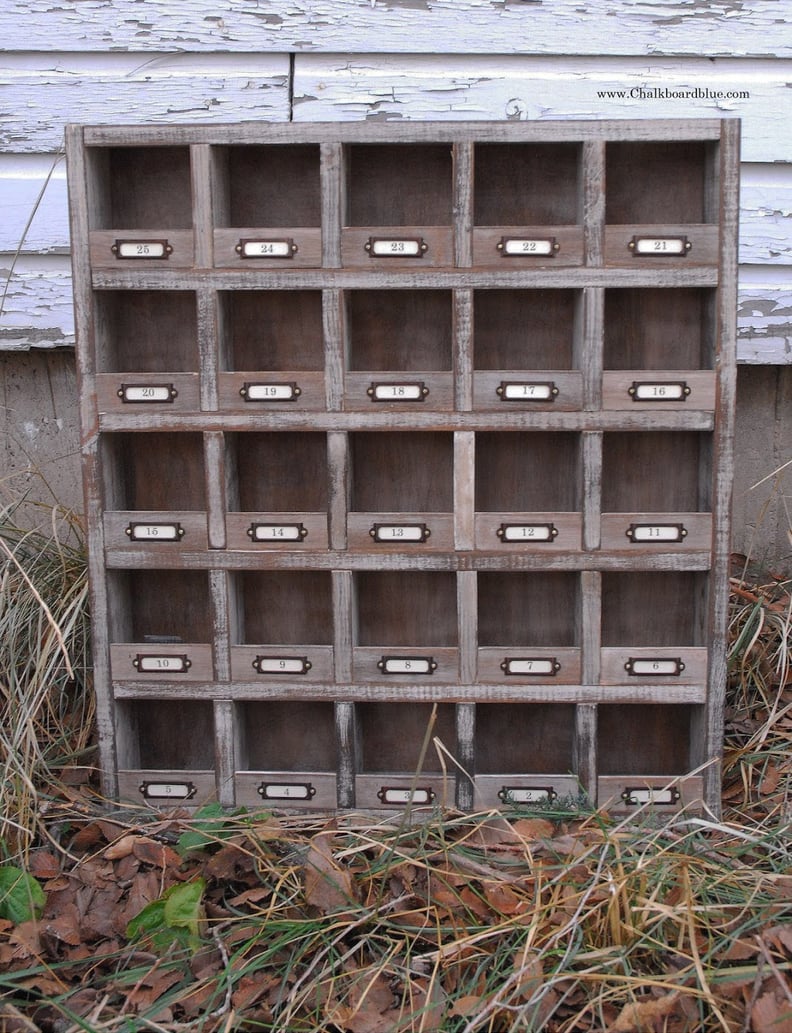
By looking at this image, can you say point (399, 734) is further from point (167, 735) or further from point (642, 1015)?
point (642, 1015)

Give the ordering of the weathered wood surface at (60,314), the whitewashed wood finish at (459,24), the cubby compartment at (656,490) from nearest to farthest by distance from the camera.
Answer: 1. the cubby compartment at (656,490)
2. the whitewashed wood finish at (459,24)
3. the weathered wood surface at (60,314)

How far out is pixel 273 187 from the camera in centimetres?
246

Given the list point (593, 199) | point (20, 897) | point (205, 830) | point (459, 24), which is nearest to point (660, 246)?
point (593, 199)

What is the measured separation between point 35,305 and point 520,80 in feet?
5.84

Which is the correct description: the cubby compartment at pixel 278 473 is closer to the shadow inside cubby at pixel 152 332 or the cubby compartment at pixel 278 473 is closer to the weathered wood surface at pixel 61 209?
the shadow inside cubby at pixel 152 332

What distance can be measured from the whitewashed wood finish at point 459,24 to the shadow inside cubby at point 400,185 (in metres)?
1.03

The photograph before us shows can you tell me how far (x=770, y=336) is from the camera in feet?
11.0

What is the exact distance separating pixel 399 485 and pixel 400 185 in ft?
2.42

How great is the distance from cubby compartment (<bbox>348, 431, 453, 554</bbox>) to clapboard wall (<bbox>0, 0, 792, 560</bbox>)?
1.33 metres

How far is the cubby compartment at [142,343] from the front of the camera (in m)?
2.38

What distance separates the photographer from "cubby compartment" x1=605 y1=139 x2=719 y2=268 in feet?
7.48

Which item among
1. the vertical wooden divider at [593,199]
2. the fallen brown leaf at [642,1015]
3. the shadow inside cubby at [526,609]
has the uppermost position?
the vertical wooden divider at [593,199]

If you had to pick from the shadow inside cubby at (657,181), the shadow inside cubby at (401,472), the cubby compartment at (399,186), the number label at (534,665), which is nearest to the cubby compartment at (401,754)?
the number label at (534,665)

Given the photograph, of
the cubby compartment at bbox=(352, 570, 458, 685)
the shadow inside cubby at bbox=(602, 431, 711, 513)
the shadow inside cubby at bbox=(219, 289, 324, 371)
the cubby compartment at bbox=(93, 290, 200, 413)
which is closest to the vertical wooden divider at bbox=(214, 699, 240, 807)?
the cubby compartment at bbox=(352, 570, 458, 685)
